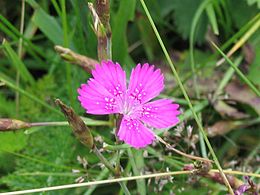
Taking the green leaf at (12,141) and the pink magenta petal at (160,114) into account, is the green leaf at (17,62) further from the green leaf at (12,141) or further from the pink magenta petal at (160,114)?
the pink magenta petal at (160,114)

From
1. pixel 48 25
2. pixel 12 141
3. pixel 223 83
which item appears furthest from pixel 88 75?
pixel 223 83

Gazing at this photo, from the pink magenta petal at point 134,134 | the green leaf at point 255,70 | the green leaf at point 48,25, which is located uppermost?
the green leaf at point 48,25

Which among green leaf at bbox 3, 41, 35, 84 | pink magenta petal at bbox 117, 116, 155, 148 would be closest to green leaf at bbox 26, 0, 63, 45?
green leaf at bbox 3, 41, 35, 84

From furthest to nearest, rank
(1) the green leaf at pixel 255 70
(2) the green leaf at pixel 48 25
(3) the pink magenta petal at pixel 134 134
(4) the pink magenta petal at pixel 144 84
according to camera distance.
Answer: (1) the green leaf at pixel 255 70 < (2) the green leaf at pixel 48 25 < (4) the pink magenta petal at pixel 144 84 < (3) the pink magenta petal at pixel 134 134

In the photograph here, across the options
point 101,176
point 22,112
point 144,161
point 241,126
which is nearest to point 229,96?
point 241,126

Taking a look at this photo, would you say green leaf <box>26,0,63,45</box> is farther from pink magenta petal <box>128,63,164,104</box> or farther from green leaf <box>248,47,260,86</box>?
green leaf <box>248,47,260,86</box>

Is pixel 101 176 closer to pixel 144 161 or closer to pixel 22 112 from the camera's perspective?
pixel 144 161

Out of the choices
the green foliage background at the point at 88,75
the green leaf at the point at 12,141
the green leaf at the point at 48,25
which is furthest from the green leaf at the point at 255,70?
the green leaf at the point at 12,141

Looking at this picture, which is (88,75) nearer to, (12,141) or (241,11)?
(12,141)
